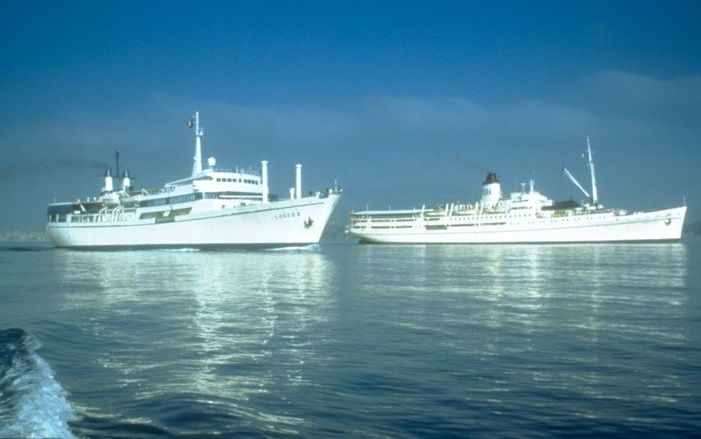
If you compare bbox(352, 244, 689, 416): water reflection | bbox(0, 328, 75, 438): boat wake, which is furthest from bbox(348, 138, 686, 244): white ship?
bbox(0, 328, 75, 438): boat wake

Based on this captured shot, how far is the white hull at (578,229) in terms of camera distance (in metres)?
80.9

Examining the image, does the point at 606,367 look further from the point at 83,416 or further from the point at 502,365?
the point at 83,416

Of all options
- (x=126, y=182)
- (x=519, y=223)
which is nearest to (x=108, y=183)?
(x=126, y=182)

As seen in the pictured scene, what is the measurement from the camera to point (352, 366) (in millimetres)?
9438

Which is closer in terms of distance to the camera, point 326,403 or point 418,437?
point 418,437

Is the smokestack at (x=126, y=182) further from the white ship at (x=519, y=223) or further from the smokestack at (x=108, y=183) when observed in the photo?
the white ship at (x=519, y=223)

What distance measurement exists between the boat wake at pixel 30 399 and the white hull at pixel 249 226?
1858 inches

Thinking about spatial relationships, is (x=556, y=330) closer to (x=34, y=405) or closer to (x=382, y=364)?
(x=382, y=364)

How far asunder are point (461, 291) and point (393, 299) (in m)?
3.84

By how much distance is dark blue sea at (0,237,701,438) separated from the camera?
6516 mm

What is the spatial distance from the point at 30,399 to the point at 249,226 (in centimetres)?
5171

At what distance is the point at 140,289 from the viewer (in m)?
23.6

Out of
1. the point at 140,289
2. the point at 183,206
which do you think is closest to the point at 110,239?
the point at 183,206

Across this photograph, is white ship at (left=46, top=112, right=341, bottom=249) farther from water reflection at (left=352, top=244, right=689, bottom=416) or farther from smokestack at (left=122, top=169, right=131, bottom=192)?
water reflection at (left=352, top=244, right=689, bottom=416)
